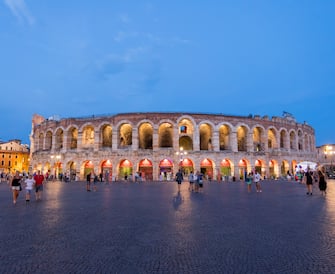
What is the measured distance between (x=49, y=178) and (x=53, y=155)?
12.0 feet

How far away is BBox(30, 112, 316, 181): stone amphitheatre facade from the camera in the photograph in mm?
33781

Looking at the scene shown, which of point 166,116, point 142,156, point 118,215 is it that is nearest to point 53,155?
point 142,156

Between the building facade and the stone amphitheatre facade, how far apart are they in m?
39.0

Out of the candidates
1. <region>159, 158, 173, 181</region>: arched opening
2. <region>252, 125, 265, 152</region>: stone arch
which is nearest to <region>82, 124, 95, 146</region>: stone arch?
<region>159, 158, 173, 181</region>: arched opening

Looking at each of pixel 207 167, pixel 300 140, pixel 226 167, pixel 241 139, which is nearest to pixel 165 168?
pixel 207 167

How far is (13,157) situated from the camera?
73.8 meters

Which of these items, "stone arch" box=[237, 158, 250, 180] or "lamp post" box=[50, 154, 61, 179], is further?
"lamp post" box=[50, 154, 61, 179]

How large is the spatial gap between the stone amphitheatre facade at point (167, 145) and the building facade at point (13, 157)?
39.0m

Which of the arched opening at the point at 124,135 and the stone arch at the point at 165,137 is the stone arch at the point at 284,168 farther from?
the arched opening at the point at 124,135

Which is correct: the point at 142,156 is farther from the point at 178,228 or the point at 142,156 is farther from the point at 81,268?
the point at 81,268

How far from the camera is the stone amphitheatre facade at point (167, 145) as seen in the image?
33781mm

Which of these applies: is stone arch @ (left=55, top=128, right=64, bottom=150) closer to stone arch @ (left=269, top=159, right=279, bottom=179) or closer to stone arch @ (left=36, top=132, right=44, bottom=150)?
stone arch @ (left=36, top=132, right=44, bottom=150)

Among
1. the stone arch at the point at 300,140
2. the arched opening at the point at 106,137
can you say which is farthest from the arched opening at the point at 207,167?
the stone arch at the point at 300,140

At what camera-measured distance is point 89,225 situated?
254 inches
